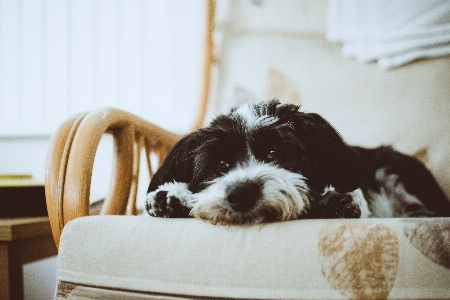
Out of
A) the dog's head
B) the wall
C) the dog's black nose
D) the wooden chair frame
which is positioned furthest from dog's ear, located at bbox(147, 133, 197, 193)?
the wall

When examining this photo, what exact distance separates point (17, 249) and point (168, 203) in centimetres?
62

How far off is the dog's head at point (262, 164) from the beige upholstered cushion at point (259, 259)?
0.39 ft

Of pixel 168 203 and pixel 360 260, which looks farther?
pixel 168 203

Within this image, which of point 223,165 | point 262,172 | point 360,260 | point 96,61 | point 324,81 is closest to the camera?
point 360,260

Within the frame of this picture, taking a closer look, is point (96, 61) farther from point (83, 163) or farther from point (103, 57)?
point (83, 163)

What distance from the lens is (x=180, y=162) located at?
3.49 feet

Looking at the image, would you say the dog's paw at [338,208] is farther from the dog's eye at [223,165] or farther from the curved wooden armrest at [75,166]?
the curved wooden armrest at [75,166]

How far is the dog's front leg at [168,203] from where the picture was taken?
0.90 metres

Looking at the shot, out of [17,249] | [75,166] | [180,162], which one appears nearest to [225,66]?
[180,162]

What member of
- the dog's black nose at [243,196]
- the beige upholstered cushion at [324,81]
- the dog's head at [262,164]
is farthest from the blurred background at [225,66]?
the dog's black nose at [243,196]

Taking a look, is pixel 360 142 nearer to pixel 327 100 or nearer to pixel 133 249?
pixel 327 100

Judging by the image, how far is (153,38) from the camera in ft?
7.25

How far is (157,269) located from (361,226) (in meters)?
0.41

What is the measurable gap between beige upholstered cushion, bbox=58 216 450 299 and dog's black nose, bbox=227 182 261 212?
91 millimetres
